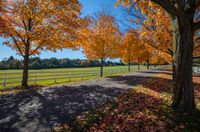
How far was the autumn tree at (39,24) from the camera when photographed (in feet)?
41.5

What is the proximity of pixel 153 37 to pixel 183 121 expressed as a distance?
10.7m

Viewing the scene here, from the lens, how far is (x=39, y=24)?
13539 millimetres

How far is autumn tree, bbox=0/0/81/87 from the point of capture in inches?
498

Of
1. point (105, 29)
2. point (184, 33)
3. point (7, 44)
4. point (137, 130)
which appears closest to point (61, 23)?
point (7, 44)

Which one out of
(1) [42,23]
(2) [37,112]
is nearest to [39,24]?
(1) [42,23]

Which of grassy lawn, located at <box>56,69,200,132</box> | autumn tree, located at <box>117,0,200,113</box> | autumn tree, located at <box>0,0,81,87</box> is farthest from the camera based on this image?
autumn tree, located at <box>0,0,81,87</box>

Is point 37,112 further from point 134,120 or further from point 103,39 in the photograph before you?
point 103,39

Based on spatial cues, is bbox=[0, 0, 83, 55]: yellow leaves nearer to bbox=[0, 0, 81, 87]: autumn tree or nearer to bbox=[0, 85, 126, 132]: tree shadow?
bbox=[0, 0, 81, 87]: autumn tree

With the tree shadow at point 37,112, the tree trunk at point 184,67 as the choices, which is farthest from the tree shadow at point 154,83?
the tree shadow at point 37,112

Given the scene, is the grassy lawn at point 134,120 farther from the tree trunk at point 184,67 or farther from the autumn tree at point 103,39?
the autumn tree at point 103,39

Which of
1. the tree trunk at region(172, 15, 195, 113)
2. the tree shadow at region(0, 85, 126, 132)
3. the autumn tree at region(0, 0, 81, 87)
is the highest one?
the autumn tree at region(0, 0, 81, 87)

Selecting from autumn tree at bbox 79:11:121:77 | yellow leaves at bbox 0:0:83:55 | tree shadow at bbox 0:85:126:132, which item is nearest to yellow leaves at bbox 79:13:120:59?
autumn tree at bbox 79:11:121:77

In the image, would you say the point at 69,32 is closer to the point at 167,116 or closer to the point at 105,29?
the point at 167,116

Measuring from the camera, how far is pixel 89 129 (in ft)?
17.7
